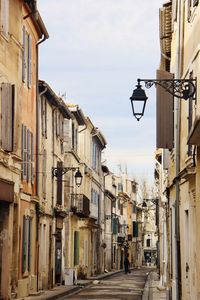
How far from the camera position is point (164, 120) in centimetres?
1895

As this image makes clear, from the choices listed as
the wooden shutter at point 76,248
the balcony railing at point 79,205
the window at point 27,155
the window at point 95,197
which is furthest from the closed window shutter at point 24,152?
the window at point 95,197

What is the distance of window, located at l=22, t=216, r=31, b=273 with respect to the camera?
25234mm

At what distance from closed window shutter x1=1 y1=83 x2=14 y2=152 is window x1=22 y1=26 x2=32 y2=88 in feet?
15.0

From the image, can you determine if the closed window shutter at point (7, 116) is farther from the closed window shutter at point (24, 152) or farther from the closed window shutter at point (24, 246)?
the closed window shutter at point (24, 246)

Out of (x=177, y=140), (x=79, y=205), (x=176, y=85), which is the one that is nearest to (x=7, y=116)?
(x=177, y=140)

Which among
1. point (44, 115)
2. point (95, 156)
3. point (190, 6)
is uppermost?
point (95, 156)

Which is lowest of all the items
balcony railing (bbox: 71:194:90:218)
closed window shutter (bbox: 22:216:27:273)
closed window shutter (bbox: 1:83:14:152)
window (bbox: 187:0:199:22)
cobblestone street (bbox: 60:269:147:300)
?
cobblestone street (bbox: 60:269:147:300)

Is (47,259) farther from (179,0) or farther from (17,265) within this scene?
(179,0)

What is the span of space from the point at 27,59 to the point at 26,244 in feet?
21.6

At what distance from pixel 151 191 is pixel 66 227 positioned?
203 ft

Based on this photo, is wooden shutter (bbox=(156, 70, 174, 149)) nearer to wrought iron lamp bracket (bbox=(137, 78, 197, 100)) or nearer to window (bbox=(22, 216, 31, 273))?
wrought iron lamp bracket (bbox=(137, 78, 197, 100))

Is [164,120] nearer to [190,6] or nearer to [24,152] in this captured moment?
[190,6]

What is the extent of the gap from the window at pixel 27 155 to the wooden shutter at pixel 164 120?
24.7 ft

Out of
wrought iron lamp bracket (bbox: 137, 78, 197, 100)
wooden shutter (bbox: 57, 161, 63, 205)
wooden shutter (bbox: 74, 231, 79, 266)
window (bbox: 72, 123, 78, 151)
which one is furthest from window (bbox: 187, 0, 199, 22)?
wooden shutter (bbox: 74, 231, 79, 266)
